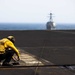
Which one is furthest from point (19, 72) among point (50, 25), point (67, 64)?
point (50, 25)

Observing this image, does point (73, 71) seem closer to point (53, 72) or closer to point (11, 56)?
point (53, 72)

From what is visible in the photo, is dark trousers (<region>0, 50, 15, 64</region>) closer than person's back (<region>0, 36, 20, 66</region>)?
No

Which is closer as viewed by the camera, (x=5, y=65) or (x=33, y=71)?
(x=33, y=71)

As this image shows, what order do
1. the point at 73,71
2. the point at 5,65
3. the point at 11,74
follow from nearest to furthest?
the point at 11,74
the point at 73,71
the point at 5,65

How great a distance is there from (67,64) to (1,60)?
3.10m

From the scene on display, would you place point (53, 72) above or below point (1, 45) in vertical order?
below

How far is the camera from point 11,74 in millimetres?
12453

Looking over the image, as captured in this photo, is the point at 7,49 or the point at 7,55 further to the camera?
the point at 7,55

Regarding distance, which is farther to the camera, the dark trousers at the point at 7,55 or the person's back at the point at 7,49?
the dark trousers at the point at 7,55

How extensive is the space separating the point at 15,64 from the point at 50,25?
4651 inches

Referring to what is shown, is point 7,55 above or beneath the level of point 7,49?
beneath
